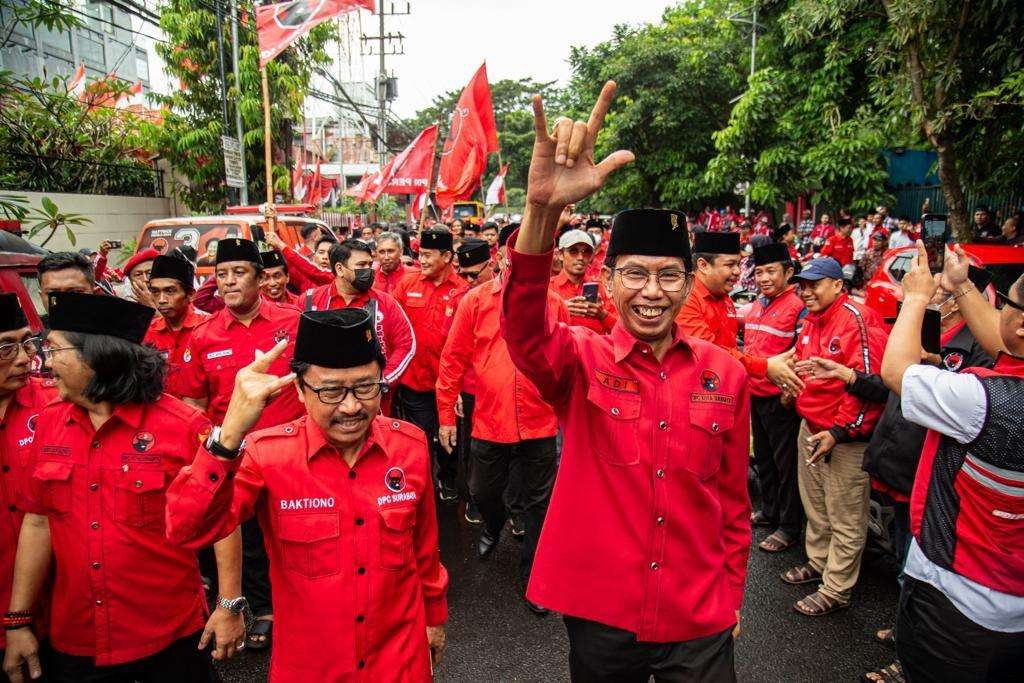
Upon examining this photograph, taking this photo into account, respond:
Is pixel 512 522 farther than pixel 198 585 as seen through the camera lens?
Yes

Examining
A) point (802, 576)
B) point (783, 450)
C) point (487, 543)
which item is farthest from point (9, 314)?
point (783, 450)

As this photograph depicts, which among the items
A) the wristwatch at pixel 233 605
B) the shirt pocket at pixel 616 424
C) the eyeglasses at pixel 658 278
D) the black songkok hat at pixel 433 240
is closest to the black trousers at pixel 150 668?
the wristwatch at pixel 233 605

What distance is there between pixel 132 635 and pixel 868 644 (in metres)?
3.82

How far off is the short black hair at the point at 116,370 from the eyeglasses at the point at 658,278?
1.86 metres

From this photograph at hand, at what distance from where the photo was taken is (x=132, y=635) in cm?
246

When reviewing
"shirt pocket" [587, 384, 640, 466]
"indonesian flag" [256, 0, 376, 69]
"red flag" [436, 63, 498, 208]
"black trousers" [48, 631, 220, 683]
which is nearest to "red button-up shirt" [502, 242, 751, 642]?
"shirt pocket" [587, 384, 640, 466]

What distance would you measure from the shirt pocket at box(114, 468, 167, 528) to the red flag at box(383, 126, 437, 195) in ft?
33.0

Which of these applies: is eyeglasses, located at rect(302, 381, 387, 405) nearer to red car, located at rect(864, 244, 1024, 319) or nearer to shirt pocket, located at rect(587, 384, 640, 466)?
shirt pocket, located at rect(587, 384, 640, 466)

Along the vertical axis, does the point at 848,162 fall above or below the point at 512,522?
above

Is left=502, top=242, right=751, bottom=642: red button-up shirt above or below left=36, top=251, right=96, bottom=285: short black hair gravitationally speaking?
below

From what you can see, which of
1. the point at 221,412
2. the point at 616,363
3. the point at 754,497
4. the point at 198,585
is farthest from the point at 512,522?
the point at 616,363

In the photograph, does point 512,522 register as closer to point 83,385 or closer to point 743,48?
point 83,385

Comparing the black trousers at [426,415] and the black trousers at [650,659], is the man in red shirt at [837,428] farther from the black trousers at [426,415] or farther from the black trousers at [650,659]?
the black trousers at [426,415]

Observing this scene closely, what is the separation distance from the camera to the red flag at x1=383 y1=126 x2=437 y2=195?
40.0ft
